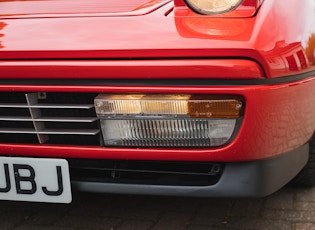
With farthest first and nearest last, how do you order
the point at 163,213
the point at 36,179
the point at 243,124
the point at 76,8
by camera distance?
the point at 163,213 < the point at 76,8 < the point at 36,179 < the point at 243,124

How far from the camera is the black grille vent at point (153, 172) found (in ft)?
5.78

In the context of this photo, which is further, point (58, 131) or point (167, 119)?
point (58, 131)

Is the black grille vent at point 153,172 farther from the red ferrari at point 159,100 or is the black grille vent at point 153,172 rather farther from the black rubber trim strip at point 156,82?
the black rubber trim strip at point 156,82

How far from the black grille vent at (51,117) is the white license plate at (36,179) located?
11 cm

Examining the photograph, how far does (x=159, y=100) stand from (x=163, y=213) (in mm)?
854

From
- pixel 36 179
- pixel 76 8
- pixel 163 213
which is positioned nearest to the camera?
pixel 36 179

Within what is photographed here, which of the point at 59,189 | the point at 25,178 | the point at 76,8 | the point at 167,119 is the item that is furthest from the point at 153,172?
the point at 76,8

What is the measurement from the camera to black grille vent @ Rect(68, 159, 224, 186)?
1.76 meters

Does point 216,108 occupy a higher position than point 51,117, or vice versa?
point 216,108

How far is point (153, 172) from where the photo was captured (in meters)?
1.78

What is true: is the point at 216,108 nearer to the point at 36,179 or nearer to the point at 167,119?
the point at 167,119

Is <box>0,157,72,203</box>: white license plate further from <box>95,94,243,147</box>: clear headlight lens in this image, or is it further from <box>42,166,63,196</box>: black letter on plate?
<box>95,94,243,147</box>: clear headlight lens

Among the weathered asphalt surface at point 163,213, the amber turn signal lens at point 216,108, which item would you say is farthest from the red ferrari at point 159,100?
the weathered asphalt surface at point 163,213

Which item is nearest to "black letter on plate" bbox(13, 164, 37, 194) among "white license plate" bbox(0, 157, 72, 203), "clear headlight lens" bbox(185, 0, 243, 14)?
"white license plate" bbox(0, 157, 72, 203)
